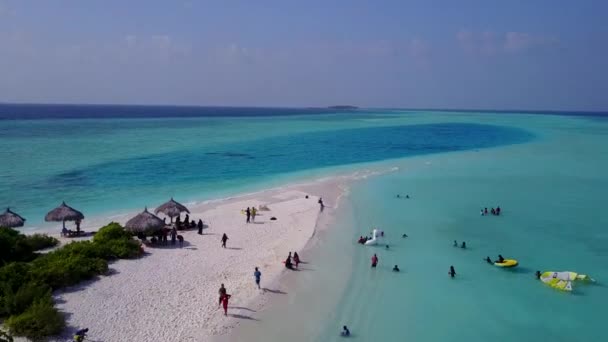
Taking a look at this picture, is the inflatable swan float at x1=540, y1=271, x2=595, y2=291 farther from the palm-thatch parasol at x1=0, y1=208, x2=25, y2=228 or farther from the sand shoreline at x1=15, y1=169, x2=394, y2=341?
the palm-thatch parasol at x1=0, y1=208, x2=25, y2=228

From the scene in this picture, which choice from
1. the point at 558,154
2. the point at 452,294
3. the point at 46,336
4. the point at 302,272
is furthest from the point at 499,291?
the point at 558,154

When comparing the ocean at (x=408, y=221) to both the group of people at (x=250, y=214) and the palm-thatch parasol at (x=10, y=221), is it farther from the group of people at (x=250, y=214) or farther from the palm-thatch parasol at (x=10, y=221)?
the group of people at (x=250, y=214)

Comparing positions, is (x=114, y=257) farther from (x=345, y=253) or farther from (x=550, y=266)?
(x=550, y=266)

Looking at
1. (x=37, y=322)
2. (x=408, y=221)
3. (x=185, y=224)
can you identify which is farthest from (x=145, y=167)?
(x=37, y=322)

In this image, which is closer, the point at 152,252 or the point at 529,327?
the point at 529,327

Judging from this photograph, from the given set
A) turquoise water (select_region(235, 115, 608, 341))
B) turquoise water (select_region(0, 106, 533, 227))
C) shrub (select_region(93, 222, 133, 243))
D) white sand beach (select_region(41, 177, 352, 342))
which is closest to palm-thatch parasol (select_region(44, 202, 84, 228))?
shrub (select_region(93, 222, 133, 243))

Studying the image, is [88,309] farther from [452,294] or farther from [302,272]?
[452,294]

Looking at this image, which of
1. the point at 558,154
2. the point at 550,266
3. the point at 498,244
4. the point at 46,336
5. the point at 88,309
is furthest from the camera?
the point at 558,154

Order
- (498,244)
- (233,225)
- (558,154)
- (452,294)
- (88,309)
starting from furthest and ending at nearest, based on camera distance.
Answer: (558,154) < (233,225) < (498,244) < (452,294) < (88,309)
